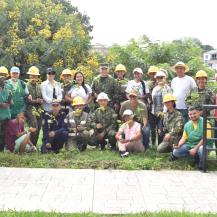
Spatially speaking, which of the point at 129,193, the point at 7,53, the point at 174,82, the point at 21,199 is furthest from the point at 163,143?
the point at 7,53

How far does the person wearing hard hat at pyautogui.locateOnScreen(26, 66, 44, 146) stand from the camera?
10.6 m

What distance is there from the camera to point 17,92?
10398mm

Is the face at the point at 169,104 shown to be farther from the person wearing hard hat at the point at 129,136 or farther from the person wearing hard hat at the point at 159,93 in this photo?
the person wearing hard hat at the point at 129,136

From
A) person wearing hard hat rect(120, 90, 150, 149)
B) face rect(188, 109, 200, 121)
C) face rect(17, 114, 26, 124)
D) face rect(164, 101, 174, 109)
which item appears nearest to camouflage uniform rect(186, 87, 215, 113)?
face rect(164, 101, 174, 109)

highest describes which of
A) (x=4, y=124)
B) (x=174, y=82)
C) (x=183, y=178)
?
(x=174, y=82)

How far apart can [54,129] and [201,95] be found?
3.20m

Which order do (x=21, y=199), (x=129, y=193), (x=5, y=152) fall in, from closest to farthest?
(x=21, y=199), (x=129, y=193), (x=5, y=152)

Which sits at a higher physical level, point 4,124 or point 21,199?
point 4,124

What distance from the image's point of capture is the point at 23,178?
324 inches

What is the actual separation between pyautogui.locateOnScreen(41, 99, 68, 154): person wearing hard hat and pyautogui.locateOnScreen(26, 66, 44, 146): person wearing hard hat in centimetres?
26

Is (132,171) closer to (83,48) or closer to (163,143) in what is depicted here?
(163,143)

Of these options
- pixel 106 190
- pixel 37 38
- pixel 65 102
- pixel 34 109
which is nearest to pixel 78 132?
pixel 65 102

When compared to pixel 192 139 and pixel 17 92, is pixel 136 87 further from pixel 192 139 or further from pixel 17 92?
pixel 17 92

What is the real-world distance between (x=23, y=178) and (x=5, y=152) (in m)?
1.92
